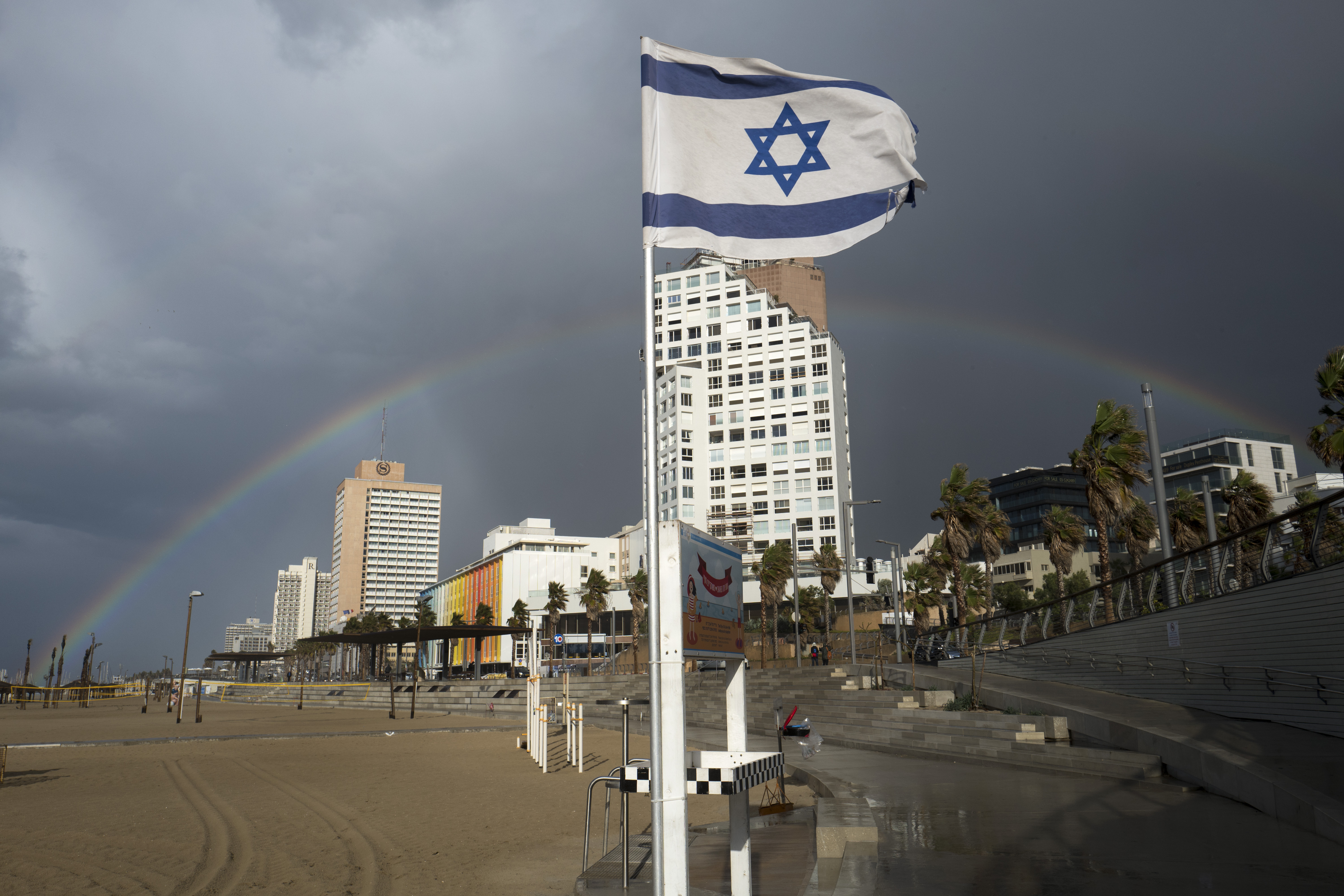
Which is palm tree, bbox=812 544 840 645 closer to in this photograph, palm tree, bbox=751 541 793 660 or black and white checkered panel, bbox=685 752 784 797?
palm tree, bbox=751 541 793 660

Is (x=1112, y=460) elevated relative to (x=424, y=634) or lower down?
elevated

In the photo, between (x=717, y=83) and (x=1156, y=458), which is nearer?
(x=717, y=83)

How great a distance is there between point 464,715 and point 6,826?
36.8 meters

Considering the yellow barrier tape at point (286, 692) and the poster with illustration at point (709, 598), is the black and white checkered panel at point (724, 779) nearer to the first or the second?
the poster with illustration at point (709, 598)

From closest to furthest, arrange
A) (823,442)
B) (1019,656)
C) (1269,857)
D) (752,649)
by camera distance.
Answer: (1269,857)
(1019,656)
(752,649)
(823,442)

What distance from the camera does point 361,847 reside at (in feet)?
36.4

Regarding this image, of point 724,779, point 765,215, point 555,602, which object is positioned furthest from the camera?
point 555,602

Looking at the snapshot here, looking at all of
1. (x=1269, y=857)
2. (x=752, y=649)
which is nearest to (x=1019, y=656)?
(x=1269, y=857)

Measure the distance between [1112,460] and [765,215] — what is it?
27.5 m

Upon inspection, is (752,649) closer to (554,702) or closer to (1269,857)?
(554,702)

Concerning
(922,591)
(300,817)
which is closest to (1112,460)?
(300,817)

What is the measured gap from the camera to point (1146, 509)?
39.7 m

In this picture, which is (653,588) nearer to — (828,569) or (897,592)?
(897,592)

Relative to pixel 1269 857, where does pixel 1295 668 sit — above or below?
above
